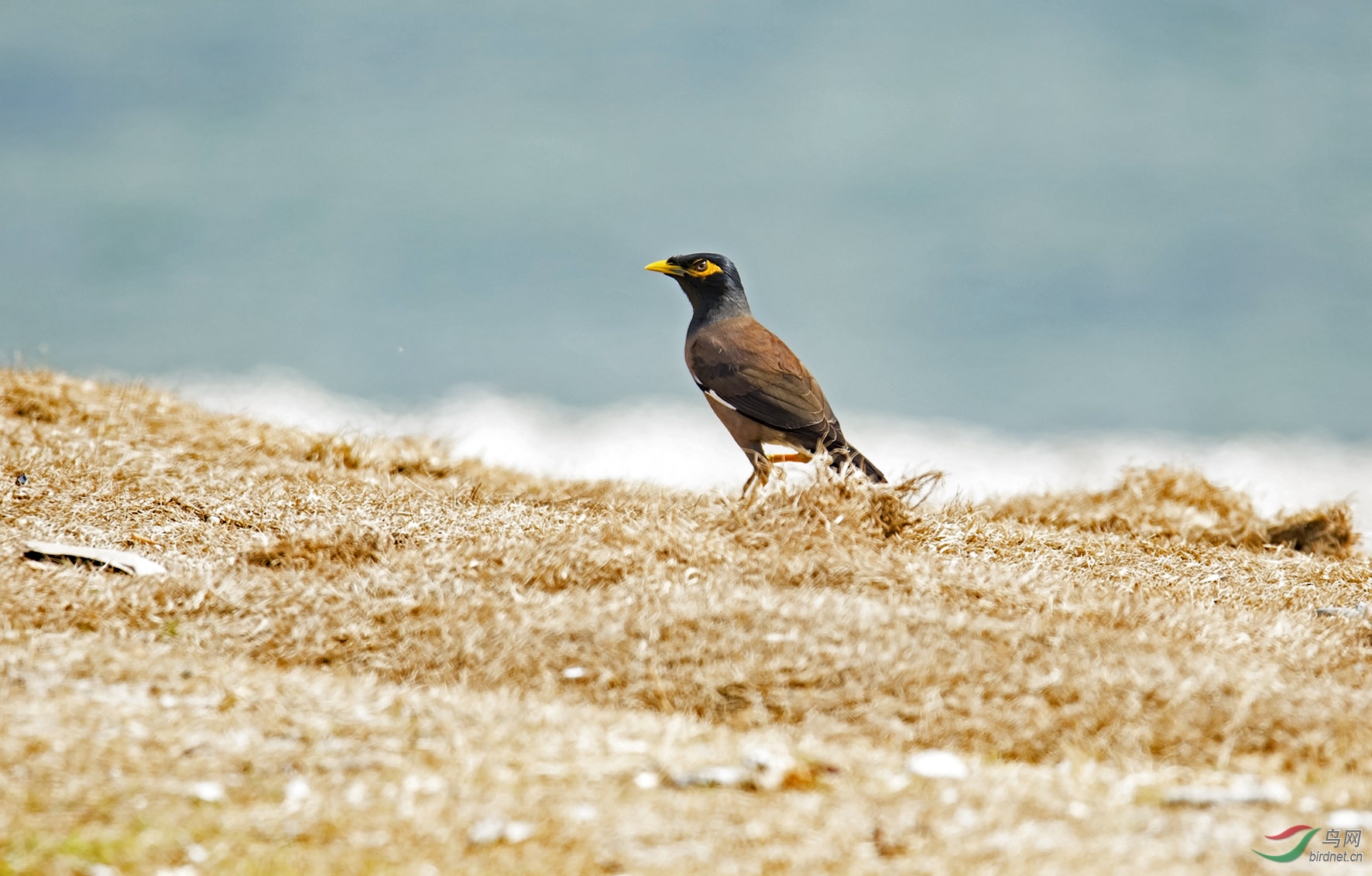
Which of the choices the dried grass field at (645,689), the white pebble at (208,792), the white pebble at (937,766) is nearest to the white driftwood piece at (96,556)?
the dried grass field at (645,689)

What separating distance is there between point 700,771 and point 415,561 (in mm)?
3010

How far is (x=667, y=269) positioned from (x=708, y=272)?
38 cm

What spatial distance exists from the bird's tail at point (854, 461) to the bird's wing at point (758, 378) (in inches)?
9.0

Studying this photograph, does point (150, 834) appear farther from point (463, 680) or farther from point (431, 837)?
point (463, 680)

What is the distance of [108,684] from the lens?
4676 millimetres

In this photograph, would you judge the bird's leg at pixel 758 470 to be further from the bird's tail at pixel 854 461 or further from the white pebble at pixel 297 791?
the white pebble at pixel 297 791

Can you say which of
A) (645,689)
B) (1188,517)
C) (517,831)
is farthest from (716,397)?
(517,831)

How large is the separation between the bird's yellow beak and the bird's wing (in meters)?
0.66

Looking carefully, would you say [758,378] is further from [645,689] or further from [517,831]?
[517,831]

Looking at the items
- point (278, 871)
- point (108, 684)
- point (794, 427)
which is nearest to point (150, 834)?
point (278, 871)

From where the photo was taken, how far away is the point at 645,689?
4.84 metres

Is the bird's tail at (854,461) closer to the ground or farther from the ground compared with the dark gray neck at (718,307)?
closer to the ground

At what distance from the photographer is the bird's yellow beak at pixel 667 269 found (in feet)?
31.4

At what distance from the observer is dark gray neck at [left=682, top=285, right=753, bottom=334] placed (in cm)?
944
